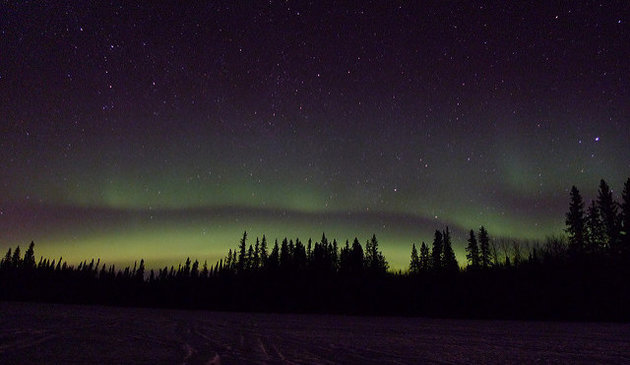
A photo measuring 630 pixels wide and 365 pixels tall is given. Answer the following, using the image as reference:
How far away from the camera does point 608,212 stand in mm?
65812

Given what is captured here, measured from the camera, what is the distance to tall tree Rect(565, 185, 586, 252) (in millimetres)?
68775

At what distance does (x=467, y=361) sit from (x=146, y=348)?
8043mm

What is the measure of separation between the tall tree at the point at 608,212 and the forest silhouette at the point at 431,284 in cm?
21

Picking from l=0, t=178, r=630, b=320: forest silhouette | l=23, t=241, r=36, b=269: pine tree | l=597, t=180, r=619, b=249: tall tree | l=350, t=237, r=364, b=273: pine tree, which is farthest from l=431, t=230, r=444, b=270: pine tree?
l=23, t=241, r=36, b=269: pine tree

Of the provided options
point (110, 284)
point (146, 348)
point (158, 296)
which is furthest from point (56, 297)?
point (146, 348)

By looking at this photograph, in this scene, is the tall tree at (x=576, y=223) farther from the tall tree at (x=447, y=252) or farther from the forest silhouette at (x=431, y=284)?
the tall tree at (x=447, y=252)

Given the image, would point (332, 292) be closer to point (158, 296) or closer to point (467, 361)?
point (158, 296)

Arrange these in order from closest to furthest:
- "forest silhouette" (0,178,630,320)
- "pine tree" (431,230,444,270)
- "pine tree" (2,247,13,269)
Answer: "forest silhouette" (0,178,630,320) → "pine tree" (431,230,444,270) → "pine tree" (2,247,13,269)

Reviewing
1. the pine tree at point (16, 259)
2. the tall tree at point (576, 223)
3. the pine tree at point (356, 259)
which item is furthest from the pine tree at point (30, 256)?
the tall tree at point (576, 223)

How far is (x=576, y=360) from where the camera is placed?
9.45m

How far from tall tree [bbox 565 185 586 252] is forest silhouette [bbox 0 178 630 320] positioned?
17 cm

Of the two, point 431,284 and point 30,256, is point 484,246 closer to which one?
point 431,284

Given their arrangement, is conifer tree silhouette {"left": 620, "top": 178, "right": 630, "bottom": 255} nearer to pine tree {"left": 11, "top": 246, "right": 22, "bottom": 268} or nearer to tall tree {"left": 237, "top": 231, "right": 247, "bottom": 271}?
tall tree {"left": 237, "top": 231, "right": 247, "bottom": 271}

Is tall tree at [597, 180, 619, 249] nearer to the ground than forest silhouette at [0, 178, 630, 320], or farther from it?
farther from it
